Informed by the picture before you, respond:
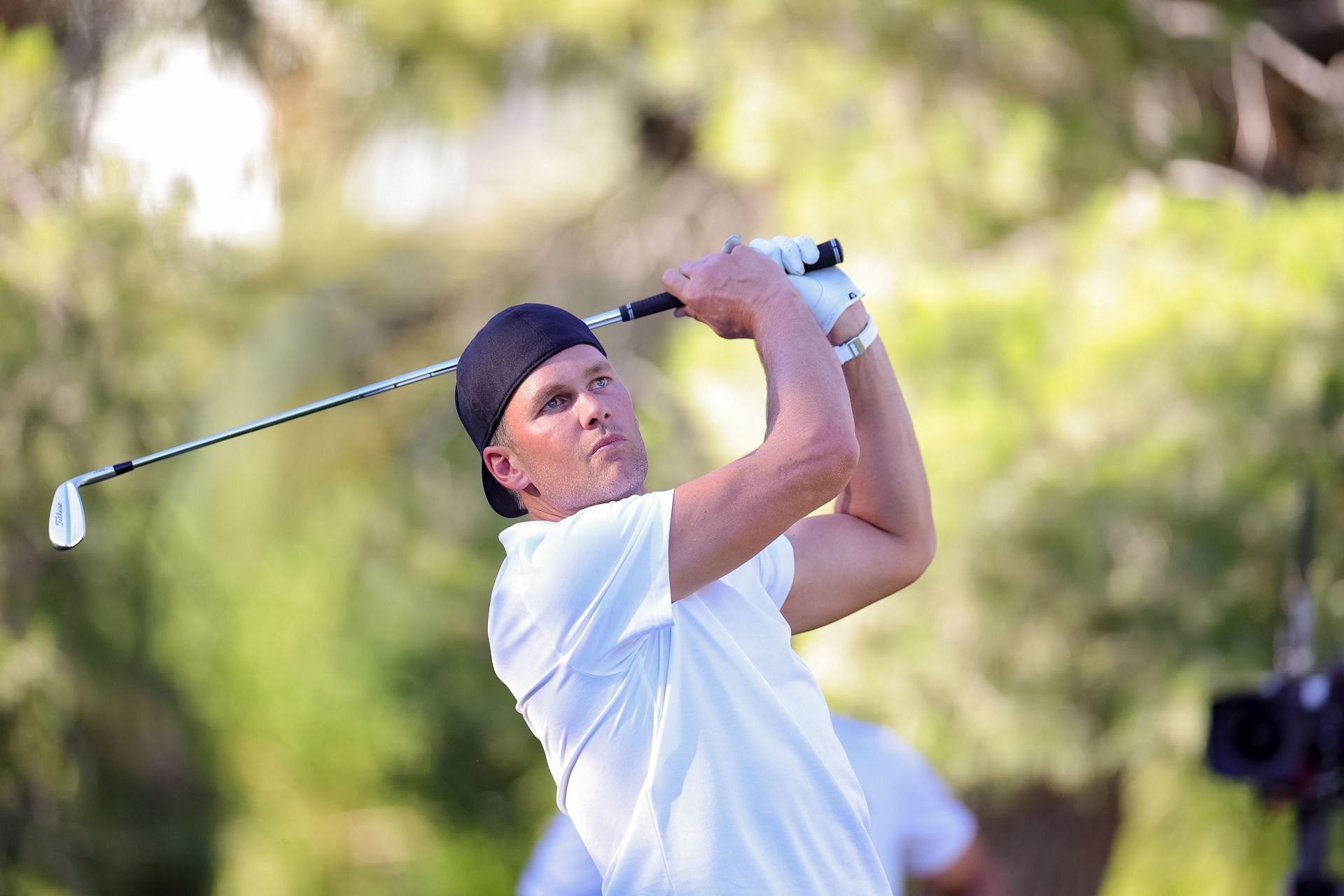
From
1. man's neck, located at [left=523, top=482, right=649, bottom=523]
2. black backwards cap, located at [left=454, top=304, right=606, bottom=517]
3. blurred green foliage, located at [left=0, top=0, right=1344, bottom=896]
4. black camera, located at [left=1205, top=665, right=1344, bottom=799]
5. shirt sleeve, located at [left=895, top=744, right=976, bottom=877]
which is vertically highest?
blurred green foliage, located at [left=0, top=0, right=1344, bottom=896]

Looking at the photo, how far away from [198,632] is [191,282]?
4205 millimetres

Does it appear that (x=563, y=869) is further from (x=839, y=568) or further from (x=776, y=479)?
(x=776, y=479)

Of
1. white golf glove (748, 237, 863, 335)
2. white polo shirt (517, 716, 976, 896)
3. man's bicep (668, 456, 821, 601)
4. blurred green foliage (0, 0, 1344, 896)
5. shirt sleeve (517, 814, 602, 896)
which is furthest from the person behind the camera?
blurred green foliage (0, 0, 1344, 896)

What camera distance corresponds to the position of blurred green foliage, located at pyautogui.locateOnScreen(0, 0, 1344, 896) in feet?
14.3

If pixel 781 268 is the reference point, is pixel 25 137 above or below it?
above

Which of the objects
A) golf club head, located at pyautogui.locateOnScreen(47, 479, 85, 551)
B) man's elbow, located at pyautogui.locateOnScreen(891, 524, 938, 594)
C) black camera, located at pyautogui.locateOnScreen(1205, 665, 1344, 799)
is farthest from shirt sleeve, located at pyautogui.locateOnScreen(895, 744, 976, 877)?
golf club head, located at pyautogui.locateOnScreen(47, 479, 85, 551)

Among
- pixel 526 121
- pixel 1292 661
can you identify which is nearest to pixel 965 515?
pixel 1292 661

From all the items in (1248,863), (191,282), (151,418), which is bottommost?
(1248,863)

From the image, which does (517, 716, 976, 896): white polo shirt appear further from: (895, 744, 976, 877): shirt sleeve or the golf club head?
the golf club head

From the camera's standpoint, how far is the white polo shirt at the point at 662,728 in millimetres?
1580

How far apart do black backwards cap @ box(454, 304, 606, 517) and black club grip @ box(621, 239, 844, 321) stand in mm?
100

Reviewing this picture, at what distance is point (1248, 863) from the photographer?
5711 millimetres

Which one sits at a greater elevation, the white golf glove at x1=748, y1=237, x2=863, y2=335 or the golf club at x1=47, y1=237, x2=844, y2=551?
the golf club at x1=47, y1=237, x2=844, y2=551

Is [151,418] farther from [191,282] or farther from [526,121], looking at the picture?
[526,121]
